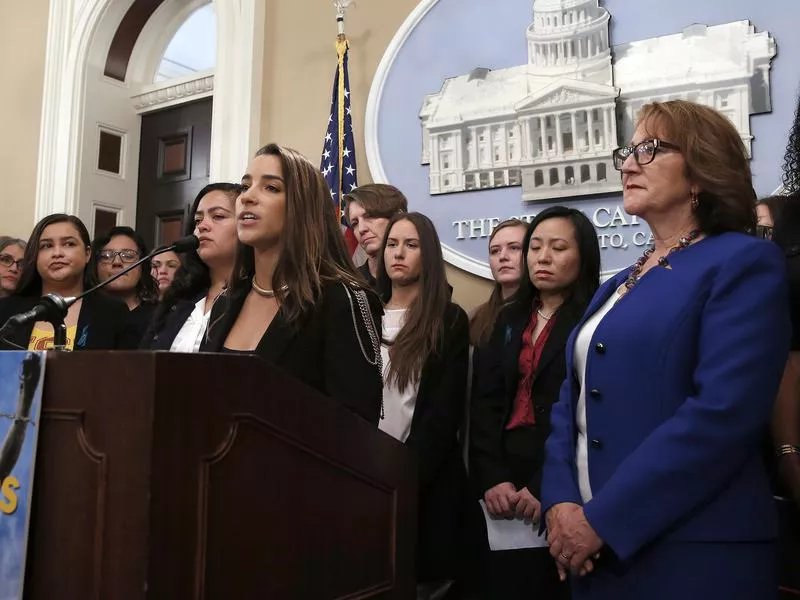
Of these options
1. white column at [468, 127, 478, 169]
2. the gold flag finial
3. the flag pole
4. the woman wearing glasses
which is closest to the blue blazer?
white column at [468, 127, 478, 169]

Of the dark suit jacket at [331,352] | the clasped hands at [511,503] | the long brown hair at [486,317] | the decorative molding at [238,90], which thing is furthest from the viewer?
the decorative molding at [238,90]

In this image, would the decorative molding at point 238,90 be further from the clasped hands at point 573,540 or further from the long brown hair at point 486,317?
the clasped hands at point 573,540

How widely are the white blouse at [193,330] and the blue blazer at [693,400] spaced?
122 centimetres

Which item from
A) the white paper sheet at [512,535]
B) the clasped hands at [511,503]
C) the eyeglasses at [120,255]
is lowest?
the white paper sheet at [512,535]

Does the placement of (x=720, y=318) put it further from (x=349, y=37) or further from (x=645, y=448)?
(x=349, y=37)

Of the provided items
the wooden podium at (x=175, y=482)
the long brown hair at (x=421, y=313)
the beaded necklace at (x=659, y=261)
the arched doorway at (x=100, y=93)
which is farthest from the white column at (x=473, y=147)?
the wooden podium at (x=175, y=482)

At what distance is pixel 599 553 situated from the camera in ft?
4.08

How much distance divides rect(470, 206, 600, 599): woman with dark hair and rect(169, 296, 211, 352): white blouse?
0.80 metres

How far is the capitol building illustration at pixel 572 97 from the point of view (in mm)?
2812

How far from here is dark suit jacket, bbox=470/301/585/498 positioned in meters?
1.93

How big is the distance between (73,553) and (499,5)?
312 centimetres

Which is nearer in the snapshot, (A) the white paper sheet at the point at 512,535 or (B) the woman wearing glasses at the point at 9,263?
(A) the white paper sheet at the point at 512,535

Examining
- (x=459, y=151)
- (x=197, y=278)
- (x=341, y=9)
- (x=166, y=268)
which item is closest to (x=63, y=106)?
(x=341, y=9)

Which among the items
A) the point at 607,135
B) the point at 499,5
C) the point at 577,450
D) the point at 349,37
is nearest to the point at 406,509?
the point at 577,450
